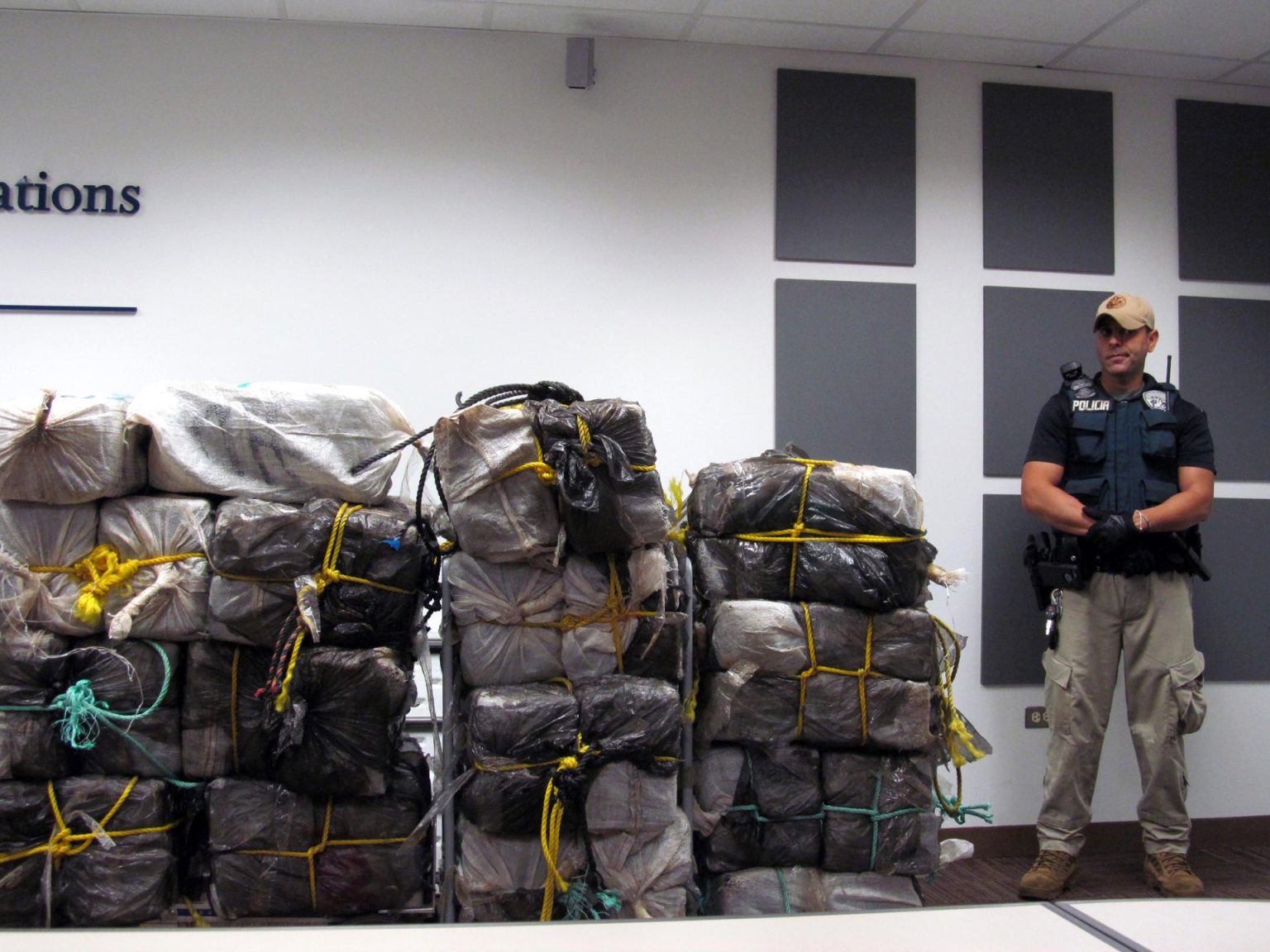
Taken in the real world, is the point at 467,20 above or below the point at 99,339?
above

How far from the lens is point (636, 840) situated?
2.25 metres

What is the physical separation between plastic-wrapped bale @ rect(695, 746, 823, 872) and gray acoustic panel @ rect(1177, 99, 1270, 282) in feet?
8.77

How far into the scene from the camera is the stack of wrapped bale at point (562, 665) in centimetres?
218

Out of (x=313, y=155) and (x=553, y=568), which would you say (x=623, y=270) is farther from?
A: (x=553, y=568)

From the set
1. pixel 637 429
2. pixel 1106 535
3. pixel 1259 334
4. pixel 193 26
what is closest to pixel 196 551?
pixel 637 429

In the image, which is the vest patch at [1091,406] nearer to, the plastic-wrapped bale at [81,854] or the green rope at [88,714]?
the green rope at [88,714]

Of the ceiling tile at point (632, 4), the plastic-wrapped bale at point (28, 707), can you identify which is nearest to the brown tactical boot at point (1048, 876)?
the plastic-wrapped bale at point (28, 707)

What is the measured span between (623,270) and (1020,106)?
5.59 ft

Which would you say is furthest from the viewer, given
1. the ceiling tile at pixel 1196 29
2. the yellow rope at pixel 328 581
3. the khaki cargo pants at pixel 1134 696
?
the ceiling tile at pixel 1196 29

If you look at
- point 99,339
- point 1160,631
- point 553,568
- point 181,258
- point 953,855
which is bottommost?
point 953,855

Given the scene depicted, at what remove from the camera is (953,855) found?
8.60ft

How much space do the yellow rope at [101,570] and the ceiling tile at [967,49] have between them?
2968 mm

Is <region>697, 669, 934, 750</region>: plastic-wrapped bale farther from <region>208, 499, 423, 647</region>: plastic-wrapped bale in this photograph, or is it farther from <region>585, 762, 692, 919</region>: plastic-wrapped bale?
<region>208, 499, 423, 647</region>: plastic-wrapped bale

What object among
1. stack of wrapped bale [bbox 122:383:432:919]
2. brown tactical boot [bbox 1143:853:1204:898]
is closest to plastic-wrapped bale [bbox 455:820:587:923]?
stack of wrapped bale [bbox 122:383:432:919]
